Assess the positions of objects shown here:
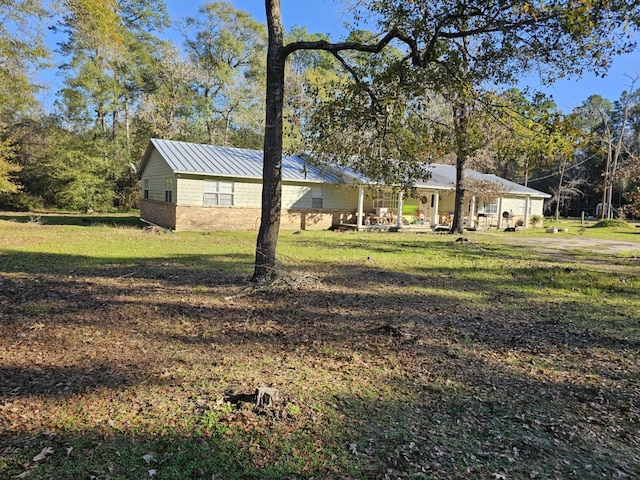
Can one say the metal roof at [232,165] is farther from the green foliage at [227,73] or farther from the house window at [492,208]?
the green foliage at [227,73]

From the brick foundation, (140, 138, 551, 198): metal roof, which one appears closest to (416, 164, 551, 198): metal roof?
(140, 138, 551, 198): metal roof

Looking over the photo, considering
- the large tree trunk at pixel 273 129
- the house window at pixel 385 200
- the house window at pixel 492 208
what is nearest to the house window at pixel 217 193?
the house window at pixel 385 200

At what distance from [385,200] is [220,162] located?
10.1 m

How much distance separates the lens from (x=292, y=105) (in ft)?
32.3

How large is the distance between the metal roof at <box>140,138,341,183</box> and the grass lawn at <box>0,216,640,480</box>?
11.3 m

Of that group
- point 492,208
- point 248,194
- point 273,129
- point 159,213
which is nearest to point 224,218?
point 248,194

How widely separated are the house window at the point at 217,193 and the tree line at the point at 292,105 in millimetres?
4297

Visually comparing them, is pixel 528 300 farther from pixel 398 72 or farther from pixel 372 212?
pixel 372 212

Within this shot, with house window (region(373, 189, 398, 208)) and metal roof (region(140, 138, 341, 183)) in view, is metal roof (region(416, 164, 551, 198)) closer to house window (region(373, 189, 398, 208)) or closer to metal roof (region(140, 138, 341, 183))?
house window (region(373, 189, 398, 208))

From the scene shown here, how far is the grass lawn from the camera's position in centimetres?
284

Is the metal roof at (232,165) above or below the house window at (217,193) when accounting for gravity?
above

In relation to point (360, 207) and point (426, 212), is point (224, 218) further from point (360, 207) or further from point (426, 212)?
point (426, 212)

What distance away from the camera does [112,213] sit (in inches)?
1170

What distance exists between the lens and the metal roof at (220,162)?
19.5 metres
